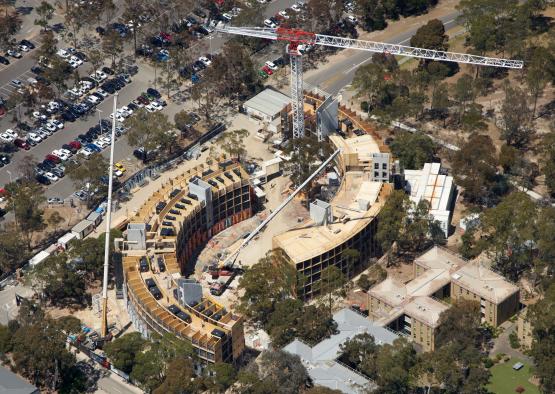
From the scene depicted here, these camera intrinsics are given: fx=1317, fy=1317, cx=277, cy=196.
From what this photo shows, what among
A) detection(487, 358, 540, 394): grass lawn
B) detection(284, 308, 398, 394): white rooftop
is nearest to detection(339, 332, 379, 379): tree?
detection(284, 308, 398, 394): white rooftop

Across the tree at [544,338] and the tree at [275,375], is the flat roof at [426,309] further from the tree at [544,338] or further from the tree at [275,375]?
the tree at [275,375]

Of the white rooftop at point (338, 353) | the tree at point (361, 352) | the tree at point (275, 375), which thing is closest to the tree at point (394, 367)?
the tree at point (361, 352)

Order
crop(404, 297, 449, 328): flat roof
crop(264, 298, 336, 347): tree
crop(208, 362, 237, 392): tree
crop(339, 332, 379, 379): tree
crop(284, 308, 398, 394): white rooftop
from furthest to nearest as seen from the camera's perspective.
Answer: crop(404, 297, 449, 328): flat roof
crop(264, 298, 336, 347): tree
crop(339, 332, 379, 379): tree
crop(284, 308, 398, 394): white rooftop
crop(208, 362, 237, 392): tree

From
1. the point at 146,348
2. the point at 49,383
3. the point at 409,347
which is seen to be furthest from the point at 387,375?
the point at 49,383

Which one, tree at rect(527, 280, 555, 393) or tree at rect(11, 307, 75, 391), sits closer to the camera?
tree at rect(527, 280, 555, 393)

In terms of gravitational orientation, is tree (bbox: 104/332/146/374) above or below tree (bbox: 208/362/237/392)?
below

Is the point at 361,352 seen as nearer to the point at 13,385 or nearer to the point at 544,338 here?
the point at 544,338

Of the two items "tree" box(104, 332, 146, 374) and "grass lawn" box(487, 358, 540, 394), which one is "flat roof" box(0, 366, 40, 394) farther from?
"grass lawn" box(487, 358, 540, 394)
